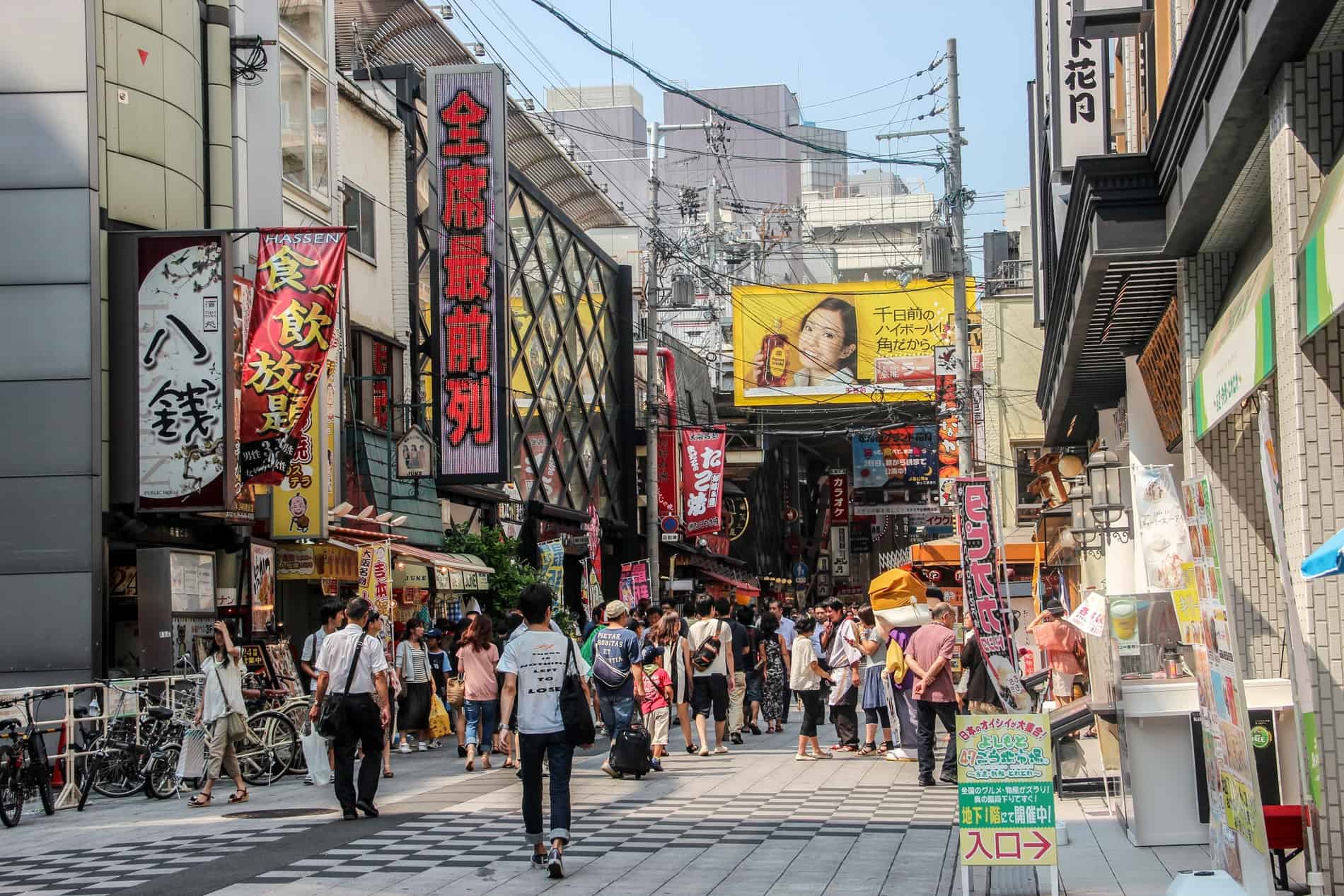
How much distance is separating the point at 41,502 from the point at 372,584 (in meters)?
5.23

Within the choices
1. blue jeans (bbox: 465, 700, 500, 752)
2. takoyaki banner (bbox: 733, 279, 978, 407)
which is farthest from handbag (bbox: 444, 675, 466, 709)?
takoyaki banner (bbox: 733, 279, 978, 407)

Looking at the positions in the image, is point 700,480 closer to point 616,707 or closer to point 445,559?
point 445,559

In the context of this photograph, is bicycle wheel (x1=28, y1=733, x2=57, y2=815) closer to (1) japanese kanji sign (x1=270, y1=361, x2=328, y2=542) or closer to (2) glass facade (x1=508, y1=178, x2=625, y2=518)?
(1) japanese kanji sign (x1=270, y1=361, x2=328, y2=542)

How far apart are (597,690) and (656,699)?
1.14 meters

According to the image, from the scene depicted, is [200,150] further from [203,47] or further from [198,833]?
[198,833]

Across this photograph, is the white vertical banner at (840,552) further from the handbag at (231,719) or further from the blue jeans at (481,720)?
the handbag at (231,719)

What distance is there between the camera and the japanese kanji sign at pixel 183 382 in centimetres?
1927

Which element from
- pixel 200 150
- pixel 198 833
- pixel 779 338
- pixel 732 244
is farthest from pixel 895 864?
pixel 732 244

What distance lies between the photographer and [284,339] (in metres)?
20.5

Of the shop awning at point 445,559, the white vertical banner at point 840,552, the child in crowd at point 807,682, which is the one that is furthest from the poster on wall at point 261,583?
the white vertical banner at point 840,552

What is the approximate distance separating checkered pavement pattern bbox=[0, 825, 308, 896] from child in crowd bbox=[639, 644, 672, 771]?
5516 mm

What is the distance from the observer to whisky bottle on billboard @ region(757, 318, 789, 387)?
165 ft

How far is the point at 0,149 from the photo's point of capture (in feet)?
62.0

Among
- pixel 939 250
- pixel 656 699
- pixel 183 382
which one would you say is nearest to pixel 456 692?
pixel 656 699
